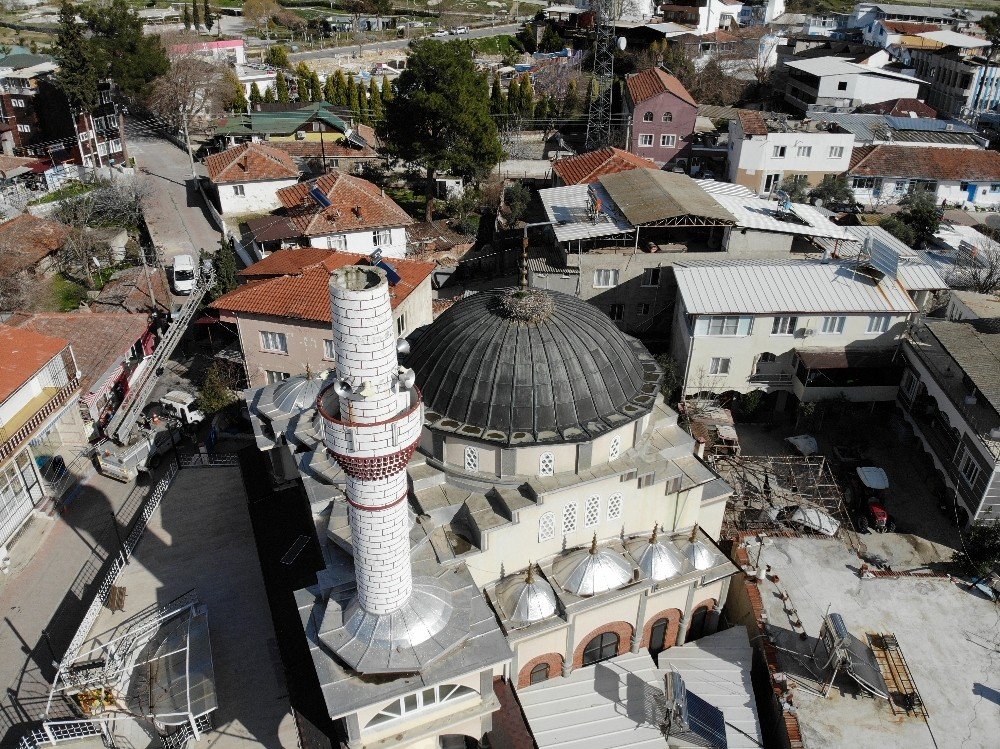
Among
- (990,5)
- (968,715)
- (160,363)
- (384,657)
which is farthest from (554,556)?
(990,5)

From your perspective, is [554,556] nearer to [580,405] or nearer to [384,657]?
[580,405]

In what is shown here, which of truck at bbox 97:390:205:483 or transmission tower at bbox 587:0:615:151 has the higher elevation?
transmission tower at bbox 587:0:615:151

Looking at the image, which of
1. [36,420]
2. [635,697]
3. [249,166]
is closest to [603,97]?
[249,166]

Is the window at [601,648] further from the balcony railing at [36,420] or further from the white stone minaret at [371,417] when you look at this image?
the balcony railing at [36,420]

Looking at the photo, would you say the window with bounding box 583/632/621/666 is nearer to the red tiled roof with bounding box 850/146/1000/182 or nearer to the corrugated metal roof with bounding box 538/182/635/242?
the corrugated metal roof with bounding box 538/182/635/242

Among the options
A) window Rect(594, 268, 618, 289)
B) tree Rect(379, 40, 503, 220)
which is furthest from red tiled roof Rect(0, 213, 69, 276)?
window Rect(594, 268, 618, 289)

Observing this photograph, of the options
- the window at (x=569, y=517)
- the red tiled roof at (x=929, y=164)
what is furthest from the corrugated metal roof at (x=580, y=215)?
the red tiled roof at (x=929, y=164)
